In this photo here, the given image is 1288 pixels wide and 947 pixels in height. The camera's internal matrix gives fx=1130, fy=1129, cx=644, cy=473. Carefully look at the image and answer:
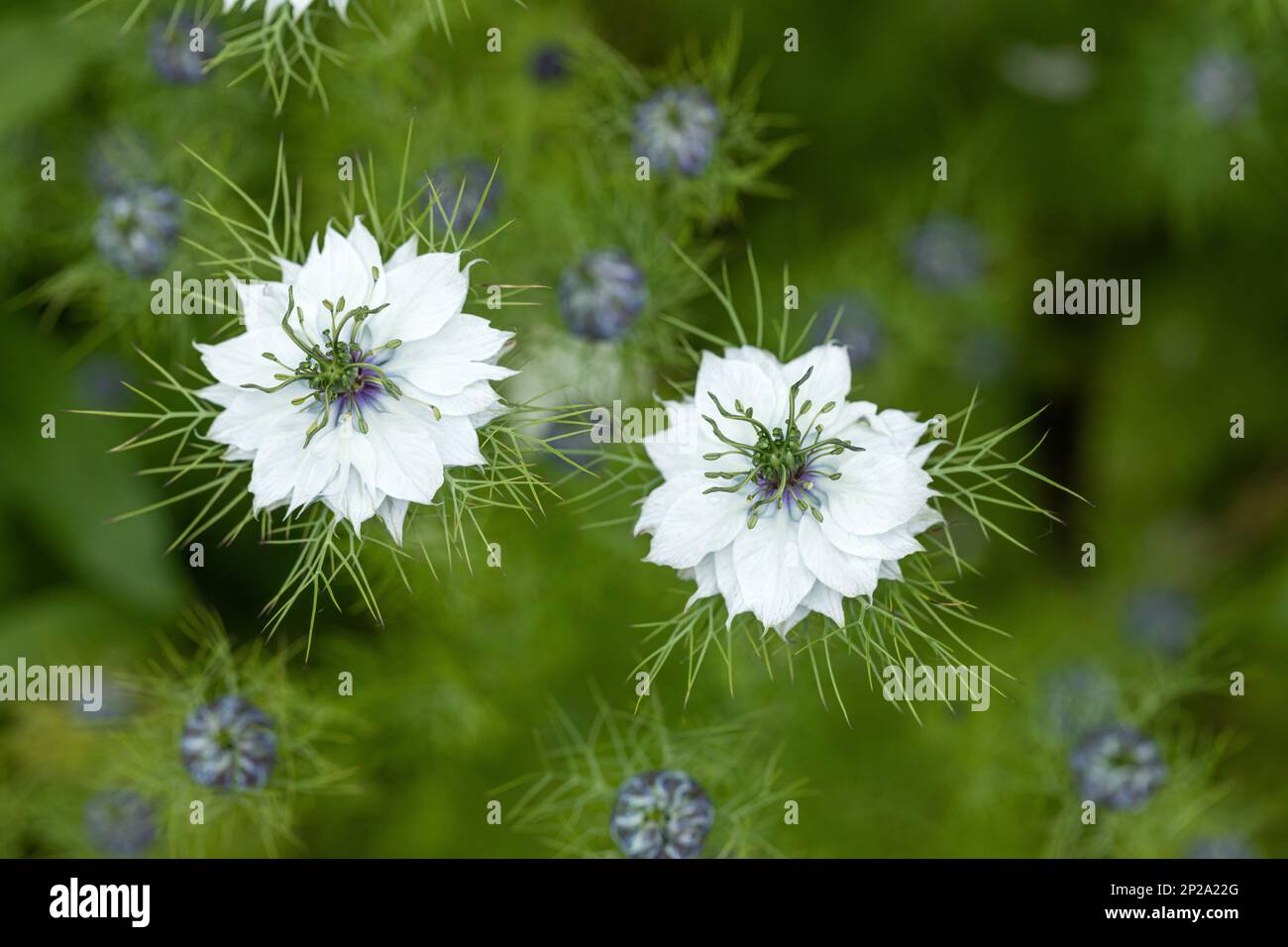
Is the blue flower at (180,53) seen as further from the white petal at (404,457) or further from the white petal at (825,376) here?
the white petal at (825,376)

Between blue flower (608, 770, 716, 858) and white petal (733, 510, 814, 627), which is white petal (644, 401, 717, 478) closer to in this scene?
white petal (733, 510, 814, 627)

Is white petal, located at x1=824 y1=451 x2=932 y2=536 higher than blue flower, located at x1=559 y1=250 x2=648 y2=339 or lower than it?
lower

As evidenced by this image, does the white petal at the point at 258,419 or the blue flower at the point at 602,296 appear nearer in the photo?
the white petal at the point at 258,419

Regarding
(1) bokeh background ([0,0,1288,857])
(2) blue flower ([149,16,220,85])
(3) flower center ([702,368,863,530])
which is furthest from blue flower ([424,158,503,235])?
(3) flower center ([702,368,863,530])

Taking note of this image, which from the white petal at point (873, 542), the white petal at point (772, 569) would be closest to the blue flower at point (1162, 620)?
the white petal at point (873, 542)

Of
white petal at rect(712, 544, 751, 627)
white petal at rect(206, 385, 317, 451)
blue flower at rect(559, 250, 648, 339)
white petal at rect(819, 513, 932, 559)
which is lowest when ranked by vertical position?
white petal at rect(712, 544, 751, 627)

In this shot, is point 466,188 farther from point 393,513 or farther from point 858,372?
point 858,372

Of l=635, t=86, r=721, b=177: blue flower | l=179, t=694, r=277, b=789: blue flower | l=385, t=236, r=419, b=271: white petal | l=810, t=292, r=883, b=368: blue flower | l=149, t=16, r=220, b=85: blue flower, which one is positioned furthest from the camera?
l=810, t=292, r=883, b=368: blue flower

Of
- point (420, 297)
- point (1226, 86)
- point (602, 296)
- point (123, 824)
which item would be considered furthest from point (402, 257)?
point (1226, 86)
